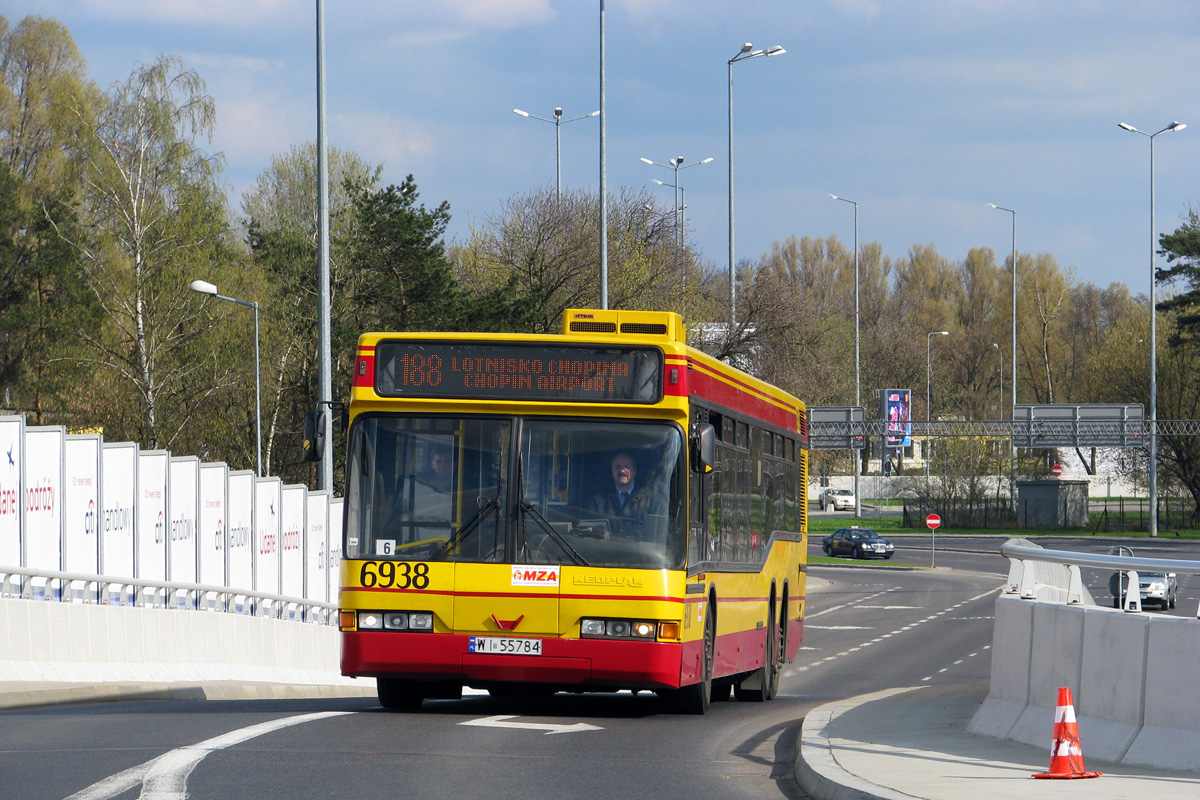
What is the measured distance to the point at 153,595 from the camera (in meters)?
21.5

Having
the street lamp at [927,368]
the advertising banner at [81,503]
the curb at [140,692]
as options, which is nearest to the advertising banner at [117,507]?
the advertising banner at [81,503]

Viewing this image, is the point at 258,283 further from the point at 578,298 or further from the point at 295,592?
the point at 295,592

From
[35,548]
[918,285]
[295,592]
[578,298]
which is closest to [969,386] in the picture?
[918,285]

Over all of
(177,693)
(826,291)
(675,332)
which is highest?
(826,291)

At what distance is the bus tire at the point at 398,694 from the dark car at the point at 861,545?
6091 centimetres

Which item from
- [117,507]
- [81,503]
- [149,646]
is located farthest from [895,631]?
[149,646]

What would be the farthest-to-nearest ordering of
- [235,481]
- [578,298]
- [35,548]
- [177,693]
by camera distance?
1. [578,298]
2. [235,481]
3. [35,548]
4. [177,693]

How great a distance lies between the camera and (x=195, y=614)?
68.4ft

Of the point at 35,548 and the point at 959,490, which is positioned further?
the point at 959,490

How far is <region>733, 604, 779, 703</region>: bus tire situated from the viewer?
17.4 metres

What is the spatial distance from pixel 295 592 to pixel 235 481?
2876 mm

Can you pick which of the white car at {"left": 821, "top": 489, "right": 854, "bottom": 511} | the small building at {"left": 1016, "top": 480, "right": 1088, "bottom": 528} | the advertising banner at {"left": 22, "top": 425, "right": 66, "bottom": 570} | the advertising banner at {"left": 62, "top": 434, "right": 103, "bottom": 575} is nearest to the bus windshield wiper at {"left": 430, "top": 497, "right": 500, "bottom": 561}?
the advertising banner at {"left": 22, "top": 425, "right": 66, "bottom": 570}

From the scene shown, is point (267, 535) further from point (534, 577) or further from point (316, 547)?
point (534, 577)

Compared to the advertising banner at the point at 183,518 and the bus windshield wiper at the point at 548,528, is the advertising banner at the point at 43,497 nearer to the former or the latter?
the advertising banner at the point at 183,518
